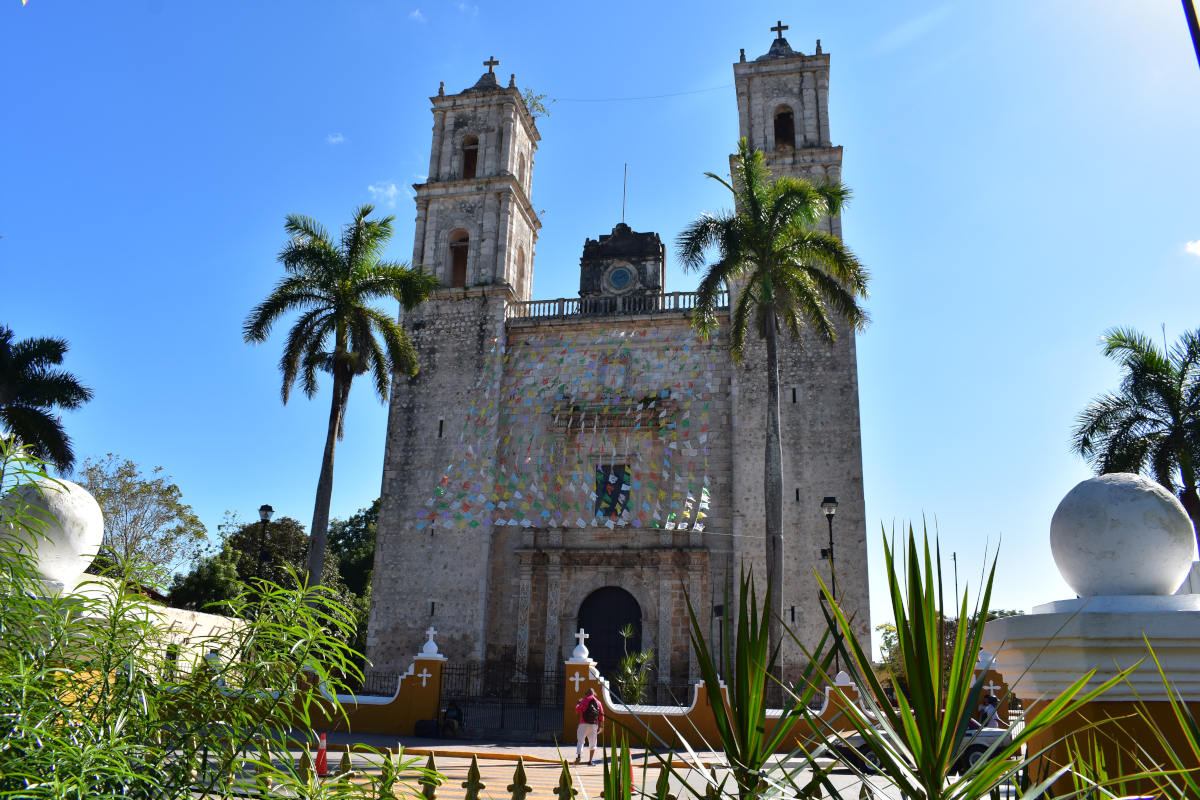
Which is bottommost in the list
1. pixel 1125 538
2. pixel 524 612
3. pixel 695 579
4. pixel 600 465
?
pixel 1125 538

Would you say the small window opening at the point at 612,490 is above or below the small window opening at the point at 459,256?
below

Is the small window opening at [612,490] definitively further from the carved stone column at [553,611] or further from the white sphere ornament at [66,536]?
the white sphere ornament at [66,536]

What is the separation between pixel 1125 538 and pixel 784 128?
23956mm

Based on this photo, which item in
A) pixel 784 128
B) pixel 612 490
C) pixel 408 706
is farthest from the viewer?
pixel 784 128

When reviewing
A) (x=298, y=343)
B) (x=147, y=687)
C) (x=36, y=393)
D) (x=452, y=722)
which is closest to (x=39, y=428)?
(x=36, y=393)

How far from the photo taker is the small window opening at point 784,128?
80.9ft

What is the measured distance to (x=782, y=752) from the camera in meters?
13.1

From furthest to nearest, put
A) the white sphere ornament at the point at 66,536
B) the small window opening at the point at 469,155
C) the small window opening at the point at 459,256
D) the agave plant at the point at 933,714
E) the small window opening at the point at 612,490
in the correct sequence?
the small window opening at the point at 469,155 < the small window opening at the point at 459,256 < the small window opening at the point at 612,490 < the white sphere ornament at the point at 66,536 < the agave plant at the point at 933,714

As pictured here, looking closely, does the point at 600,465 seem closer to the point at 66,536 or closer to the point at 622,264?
the point at 622,264

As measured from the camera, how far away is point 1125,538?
114 inches

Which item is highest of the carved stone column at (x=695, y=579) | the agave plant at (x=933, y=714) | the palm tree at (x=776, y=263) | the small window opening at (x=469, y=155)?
the small window opening at (x=469, y=155)

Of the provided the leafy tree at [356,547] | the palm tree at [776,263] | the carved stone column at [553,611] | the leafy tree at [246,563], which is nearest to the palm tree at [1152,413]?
the palm tree at [776,263]

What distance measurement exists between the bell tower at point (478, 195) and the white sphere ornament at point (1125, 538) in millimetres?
21745

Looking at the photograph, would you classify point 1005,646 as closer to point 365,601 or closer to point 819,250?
point 819,250
